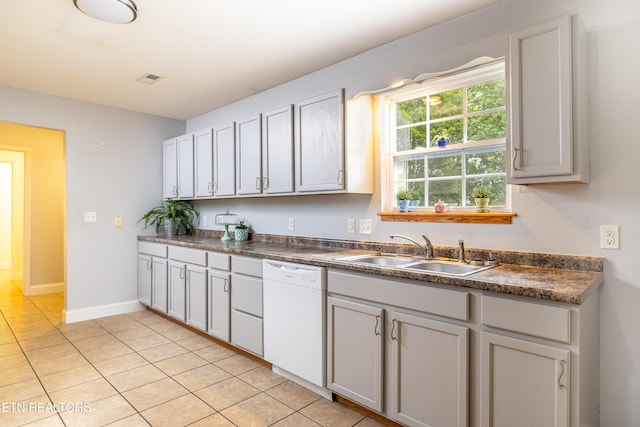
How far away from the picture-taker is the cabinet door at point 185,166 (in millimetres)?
4297

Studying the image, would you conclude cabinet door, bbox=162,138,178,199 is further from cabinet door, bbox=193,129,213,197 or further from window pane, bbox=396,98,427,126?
window pane, bbox=396,98,427,126

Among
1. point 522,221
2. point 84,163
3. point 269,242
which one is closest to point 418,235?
point 522,221

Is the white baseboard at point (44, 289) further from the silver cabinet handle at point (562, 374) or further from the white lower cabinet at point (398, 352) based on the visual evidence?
the silver cabinet handle at point (562, 374)

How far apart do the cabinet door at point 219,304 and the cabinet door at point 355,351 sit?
1180 mm

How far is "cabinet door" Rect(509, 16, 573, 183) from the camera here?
1727 mm

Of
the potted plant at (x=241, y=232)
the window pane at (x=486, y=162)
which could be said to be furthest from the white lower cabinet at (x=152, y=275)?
the window pane at (x=486, y=162)

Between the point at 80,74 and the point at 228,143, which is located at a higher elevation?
the point at 80,74

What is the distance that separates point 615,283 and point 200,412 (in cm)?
238

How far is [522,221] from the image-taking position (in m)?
2.12

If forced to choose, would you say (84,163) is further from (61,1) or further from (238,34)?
(238,34)

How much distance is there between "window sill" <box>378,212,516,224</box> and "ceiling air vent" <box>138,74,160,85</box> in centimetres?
241

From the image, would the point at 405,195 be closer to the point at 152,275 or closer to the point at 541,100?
the point at 541,100

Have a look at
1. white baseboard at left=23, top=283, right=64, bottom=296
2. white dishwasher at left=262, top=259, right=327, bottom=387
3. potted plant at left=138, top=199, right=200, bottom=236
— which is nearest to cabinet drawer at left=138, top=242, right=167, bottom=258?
potted plant at left=138, top=199, right=200, bottom=236

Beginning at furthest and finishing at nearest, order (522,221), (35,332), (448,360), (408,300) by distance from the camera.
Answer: (35,332) < (522,221) < (408,300) < (448,360)
